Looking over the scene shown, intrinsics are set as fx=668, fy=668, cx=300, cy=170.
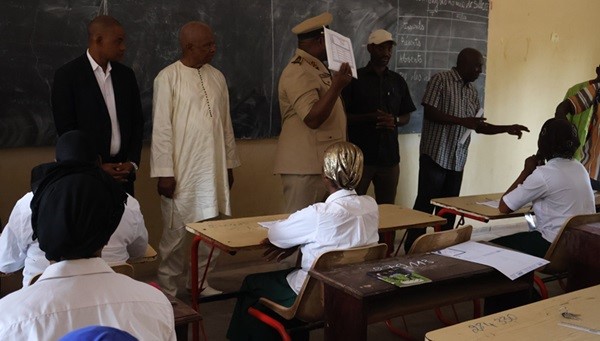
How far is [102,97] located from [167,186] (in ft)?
2.14

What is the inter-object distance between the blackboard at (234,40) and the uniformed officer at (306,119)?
0.86m

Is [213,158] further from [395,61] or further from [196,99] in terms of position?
[395,61]

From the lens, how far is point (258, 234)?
10.3ft

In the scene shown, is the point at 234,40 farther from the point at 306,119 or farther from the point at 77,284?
the point at 77,284

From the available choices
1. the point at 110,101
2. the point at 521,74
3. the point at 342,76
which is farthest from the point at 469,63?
the point at 110,101

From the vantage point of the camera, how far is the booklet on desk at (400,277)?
7.72 feet

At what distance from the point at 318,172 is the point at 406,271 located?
1639 millimetres

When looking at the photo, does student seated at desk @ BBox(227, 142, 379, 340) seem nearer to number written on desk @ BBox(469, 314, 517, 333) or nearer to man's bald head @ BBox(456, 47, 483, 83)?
number written on desk @ BBox(469, 314, 517, 333)

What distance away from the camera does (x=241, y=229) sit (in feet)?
10.6

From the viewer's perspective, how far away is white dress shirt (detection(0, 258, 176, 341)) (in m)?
1.46

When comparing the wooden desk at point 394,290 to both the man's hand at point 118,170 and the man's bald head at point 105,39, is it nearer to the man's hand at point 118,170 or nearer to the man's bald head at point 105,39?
the man's hand at point 118,170

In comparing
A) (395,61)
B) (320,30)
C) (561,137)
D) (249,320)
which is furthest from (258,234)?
(395,61)

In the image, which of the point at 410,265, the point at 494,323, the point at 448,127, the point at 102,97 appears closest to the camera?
the point at 494,323

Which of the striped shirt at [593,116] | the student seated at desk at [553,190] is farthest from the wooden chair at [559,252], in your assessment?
the striped shirt at [593,116]
